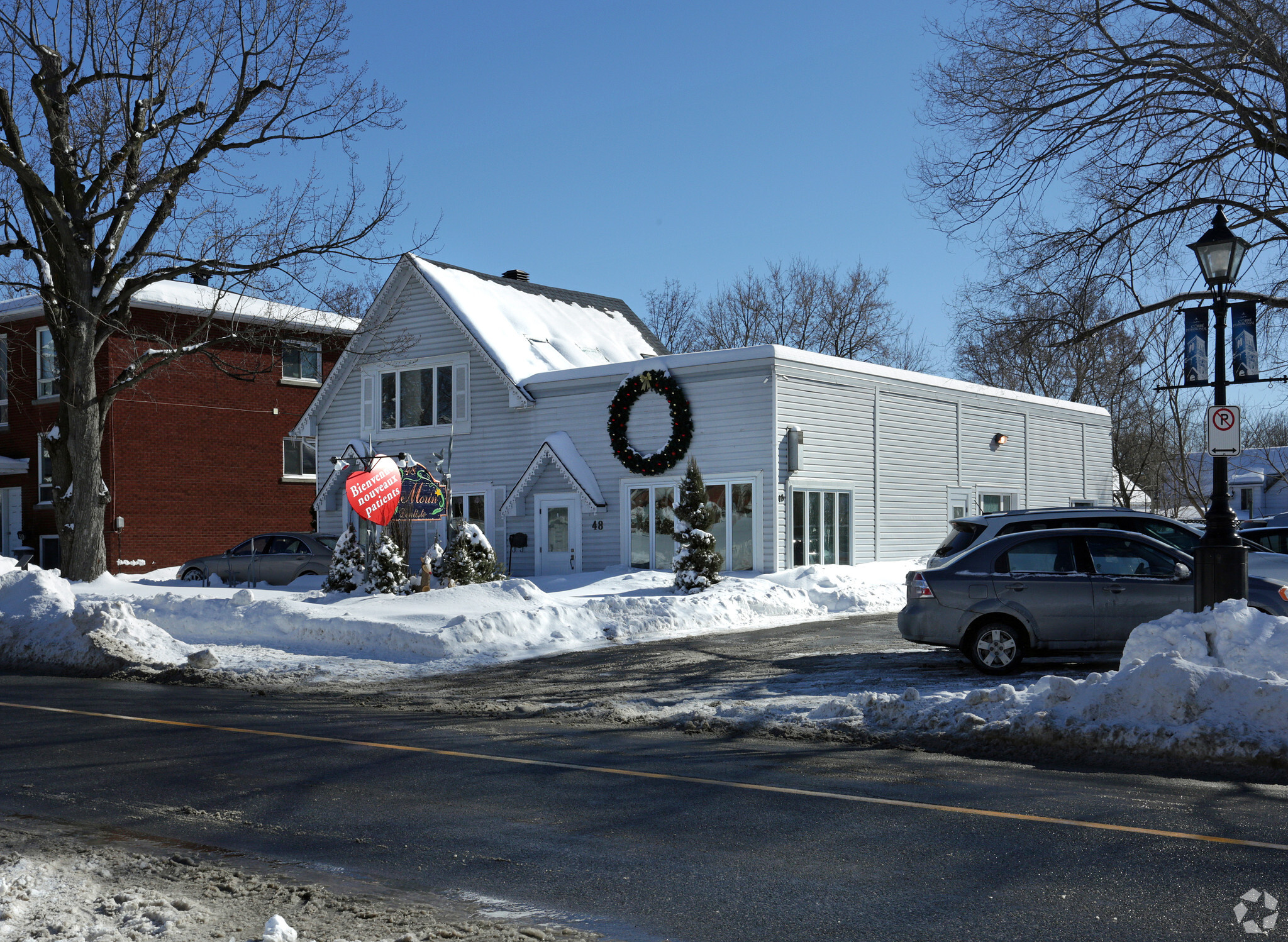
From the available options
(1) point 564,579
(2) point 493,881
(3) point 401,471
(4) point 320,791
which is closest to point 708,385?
(1) point 564,579

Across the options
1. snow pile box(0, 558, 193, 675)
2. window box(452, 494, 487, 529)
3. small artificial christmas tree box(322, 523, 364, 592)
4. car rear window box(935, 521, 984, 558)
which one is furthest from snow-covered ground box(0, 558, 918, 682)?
window box(452, 494, 487, 529)

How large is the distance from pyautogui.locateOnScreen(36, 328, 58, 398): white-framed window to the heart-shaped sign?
20.7 meters

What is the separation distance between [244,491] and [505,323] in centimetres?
1320

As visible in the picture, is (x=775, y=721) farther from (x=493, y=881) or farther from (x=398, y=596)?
(x=398, y=596)

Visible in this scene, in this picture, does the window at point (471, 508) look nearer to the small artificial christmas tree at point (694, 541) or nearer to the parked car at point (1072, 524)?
the small artificial christmas tree at point (694, 541)

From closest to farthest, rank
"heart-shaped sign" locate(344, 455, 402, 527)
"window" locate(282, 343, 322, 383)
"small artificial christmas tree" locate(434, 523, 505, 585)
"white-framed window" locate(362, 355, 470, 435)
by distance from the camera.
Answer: "heart-shaped sign" locate(344, 455, 402, 527) → "small artificial christmas tree" locate(434, 523, 505, 585) → "white-framed window" locate(362, 355, 470, 435) → "window" locate(282, 343, 322, 383)

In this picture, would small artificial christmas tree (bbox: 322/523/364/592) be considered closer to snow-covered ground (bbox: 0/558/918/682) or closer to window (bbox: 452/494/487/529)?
snow-covered ground (bbox: 0/558/918/682)

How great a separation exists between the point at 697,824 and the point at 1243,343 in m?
9.54

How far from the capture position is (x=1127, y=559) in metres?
13.5

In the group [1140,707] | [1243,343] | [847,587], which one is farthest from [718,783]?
[847,587]

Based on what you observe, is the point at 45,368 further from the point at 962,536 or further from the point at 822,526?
the point at 962,536

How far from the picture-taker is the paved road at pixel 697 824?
548 centimetres

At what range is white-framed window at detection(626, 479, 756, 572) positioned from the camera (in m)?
25.8

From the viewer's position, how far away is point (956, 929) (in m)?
5.16
